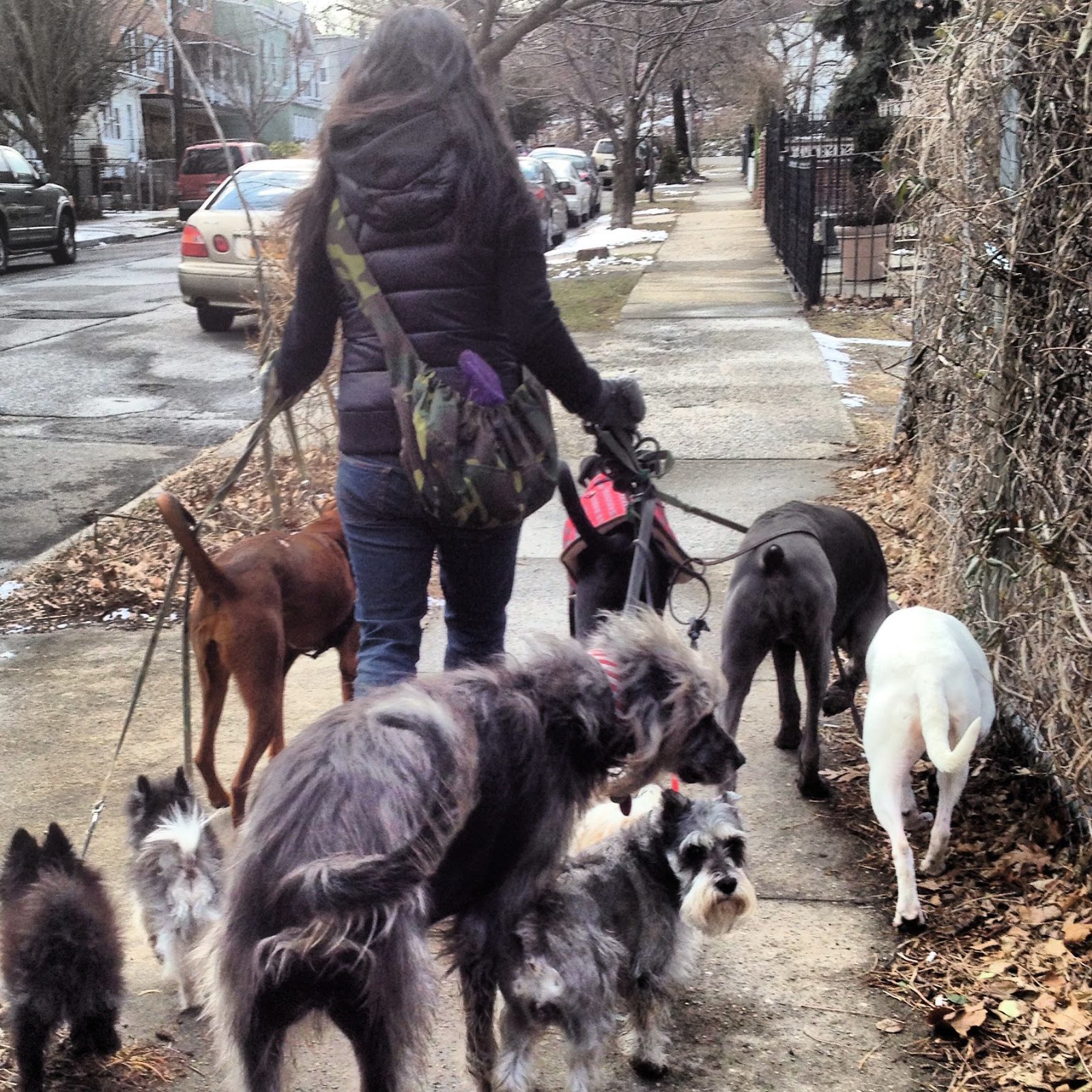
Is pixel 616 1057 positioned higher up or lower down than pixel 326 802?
lower down

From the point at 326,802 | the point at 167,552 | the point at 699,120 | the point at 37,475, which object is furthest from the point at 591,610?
the point at 699,120

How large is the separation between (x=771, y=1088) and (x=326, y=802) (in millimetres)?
1407

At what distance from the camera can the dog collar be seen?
279cm

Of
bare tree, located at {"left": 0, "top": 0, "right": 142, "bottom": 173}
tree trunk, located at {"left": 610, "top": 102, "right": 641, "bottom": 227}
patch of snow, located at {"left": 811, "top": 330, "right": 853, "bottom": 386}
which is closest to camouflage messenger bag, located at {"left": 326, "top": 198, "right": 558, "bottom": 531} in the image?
patch of snow, located at {"left": 811, "top": 330, "right": 853, "bottom": 386}

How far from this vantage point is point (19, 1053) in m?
2.94

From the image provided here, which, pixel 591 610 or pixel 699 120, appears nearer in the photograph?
pixel 591 610

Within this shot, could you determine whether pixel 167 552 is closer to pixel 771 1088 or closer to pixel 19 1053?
pixel 19 1053

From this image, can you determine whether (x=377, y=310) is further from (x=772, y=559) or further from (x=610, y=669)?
(x=772, y=559)

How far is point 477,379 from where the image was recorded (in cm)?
314

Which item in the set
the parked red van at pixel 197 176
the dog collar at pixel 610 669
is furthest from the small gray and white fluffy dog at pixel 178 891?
the parked red van at pixel 197 176

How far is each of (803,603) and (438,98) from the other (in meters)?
1.99

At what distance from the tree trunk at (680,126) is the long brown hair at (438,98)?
44.1m

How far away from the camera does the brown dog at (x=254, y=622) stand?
13.2 ft

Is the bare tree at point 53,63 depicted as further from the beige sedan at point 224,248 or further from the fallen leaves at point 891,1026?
the fallen leaves at point 891,1026
